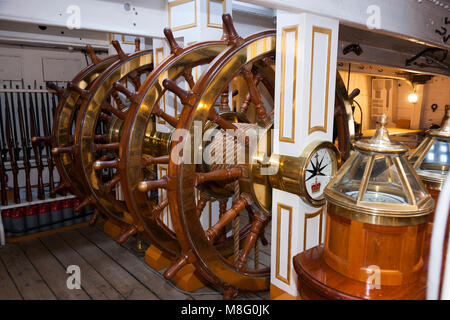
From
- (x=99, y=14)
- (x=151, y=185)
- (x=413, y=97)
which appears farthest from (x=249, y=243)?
(x=413, y=97)

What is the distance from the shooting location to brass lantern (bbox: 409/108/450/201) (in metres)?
1.63

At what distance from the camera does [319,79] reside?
6.72 ft

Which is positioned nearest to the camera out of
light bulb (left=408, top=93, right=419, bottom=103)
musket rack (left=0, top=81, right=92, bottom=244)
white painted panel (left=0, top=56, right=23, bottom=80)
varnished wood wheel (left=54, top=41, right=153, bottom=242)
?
varnished wood wheel (left=54, top=41, right=153, bottom=242)

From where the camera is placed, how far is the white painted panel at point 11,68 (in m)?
4.27

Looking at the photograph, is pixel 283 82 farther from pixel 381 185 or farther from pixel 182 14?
pixel 182 14

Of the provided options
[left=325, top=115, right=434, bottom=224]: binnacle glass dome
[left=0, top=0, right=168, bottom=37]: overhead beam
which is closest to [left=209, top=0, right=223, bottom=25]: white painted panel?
[left=0, top=0, right=168, bottom=37]: overhead beam

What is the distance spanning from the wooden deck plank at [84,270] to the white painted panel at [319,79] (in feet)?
6.27

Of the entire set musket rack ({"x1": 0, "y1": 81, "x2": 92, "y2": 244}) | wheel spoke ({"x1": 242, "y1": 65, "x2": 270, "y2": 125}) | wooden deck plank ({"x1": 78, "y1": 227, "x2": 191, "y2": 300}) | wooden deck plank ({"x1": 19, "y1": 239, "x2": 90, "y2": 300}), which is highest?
wheel spoke ({"x1": 242, "y1": 65, "x2": 270, "y2": 125})

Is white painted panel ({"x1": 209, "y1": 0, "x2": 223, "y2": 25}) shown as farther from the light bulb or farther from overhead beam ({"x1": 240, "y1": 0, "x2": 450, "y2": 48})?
the light bulb

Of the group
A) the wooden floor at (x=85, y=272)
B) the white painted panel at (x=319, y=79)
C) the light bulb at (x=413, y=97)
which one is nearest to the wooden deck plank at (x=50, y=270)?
the wooden floor at (x=85, y=272)

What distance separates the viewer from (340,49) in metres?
4.45

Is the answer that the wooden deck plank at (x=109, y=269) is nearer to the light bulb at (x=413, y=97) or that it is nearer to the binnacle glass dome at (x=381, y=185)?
the binnacle glass dome at (x=381, y=185)

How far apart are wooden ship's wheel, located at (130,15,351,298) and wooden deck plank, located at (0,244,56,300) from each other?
1.36 metres

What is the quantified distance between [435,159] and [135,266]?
2488 mm
